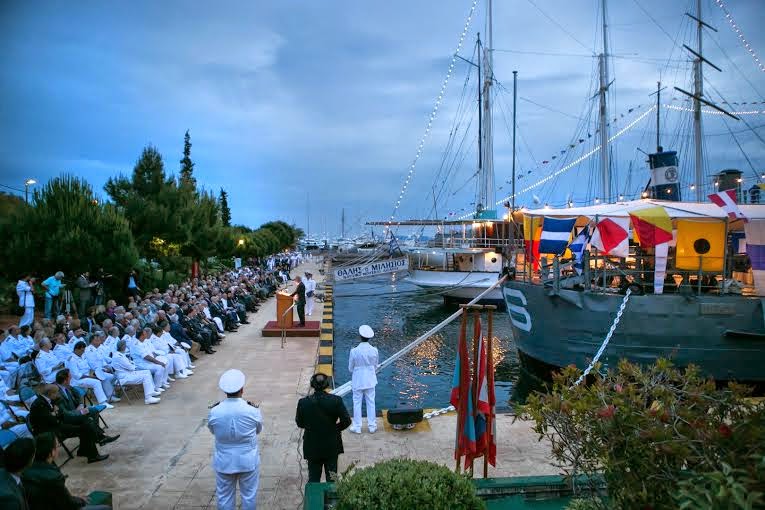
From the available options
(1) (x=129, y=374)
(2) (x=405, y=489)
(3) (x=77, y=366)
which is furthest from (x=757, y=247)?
(3) (x=77, y=366)

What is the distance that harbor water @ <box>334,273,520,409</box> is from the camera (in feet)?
42.6

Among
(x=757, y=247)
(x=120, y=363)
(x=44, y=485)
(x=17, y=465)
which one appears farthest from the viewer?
(x=757, y=247)

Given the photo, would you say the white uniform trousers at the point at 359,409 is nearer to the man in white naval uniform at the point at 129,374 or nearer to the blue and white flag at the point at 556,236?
the man in white naval uniform at the point at 129,374

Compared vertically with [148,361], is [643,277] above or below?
above

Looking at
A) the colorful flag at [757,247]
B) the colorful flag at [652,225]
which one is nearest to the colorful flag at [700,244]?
the colorful flag at [757,247]

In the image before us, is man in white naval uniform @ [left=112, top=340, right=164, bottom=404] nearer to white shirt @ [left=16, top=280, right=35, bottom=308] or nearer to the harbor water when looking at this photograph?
the harbor water

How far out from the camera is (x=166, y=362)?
1076cm

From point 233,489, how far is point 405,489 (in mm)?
2474

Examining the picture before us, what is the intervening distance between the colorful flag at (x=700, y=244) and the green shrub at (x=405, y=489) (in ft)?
34.9

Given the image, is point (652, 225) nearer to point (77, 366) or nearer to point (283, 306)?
point (283, 306)

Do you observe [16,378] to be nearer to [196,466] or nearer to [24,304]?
[196,466]

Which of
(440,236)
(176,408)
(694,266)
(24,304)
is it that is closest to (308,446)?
(176,408)

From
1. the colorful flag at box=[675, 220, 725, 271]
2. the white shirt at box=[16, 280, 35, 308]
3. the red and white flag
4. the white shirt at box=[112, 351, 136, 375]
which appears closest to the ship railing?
the colorful flag at box=[675, 220, 725, 271]

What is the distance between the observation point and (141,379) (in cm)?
1001
